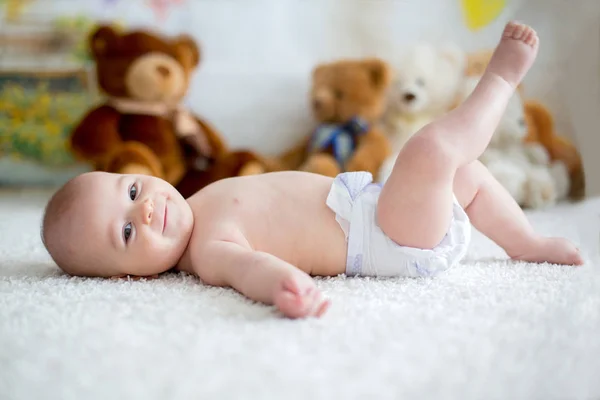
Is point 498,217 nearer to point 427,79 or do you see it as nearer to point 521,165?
point 521,165

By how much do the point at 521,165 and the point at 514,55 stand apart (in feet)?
3.32

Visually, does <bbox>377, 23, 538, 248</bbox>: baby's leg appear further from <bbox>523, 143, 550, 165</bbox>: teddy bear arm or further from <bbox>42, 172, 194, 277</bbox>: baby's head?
<bbox>523, 143, 550, 165</bbox>: teddy bear arm

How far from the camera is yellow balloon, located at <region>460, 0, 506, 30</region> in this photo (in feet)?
6.01

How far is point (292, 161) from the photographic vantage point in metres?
2.00

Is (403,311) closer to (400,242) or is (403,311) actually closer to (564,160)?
(400,242)

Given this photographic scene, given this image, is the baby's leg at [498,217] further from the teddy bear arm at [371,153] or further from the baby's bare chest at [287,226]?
the teddy bear arm at [371,153]

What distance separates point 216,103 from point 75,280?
1.31m

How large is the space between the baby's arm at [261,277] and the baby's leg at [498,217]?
1.19 ft

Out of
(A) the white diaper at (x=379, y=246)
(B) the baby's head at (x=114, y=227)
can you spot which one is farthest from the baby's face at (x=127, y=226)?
(A) the white diaper at (x=379, y=246)

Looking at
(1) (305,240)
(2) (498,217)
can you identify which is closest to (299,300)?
(1) (305,240)

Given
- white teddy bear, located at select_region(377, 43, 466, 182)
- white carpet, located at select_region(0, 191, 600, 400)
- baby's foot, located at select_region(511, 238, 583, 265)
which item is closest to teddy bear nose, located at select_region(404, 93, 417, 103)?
white teddy bear, located at select_region(377, 43, 466, 182)

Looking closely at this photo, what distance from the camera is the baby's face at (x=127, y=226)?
0.88 m

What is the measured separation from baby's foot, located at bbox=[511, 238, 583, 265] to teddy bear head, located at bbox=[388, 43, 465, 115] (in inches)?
40.1

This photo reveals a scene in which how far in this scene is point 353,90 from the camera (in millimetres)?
1883
